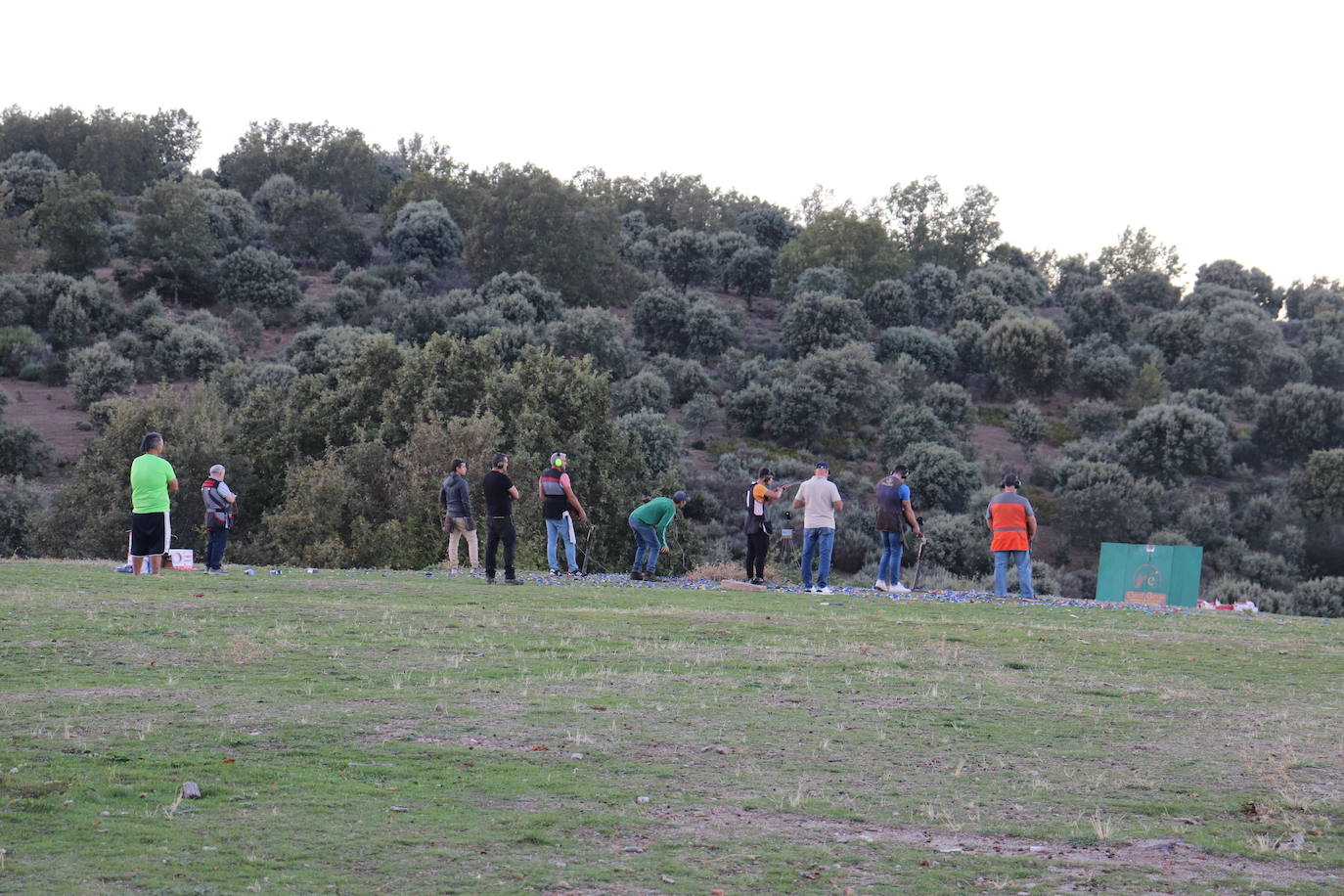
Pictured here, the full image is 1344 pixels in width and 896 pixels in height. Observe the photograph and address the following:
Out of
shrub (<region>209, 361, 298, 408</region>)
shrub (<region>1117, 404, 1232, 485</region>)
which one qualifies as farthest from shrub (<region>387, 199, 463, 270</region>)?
shrub (<region>1117, 404, 1232, 485</region>)

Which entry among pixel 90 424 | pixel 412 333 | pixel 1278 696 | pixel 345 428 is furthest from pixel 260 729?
pixel 412 333

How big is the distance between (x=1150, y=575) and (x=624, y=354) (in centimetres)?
5427

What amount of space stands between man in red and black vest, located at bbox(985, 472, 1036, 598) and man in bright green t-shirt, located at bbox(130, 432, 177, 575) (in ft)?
40.9

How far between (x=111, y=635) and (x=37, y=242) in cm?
8526

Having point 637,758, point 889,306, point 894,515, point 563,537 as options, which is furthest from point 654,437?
point 637,758

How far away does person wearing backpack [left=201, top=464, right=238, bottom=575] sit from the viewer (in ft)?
71.4

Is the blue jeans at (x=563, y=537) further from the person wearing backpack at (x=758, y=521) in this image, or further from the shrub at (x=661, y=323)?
the shrub at (x=661, y=323)

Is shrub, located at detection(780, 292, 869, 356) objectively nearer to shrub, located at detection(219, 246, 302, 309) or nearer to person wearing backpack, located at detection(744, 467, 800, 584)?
shrub, located at detection(219, 246, 302, 309)

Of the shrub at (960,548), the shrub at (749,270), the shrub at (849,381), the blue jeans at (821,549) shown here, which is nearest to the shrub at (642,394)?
the shrub at (849,381)

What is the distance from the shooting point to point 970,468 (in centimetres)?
6919

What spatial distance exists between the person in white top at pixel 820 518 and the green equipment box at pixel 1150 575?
6755mm

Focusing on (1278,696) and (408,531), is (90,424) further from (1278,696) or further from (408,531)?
(1278,696)

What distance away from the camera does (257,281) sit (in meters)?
89.2

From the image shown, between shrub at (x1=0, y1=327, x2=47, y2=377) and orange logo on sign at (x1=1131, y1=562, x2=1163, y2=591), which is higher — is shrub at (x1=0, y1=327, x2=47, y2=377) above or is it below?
above
